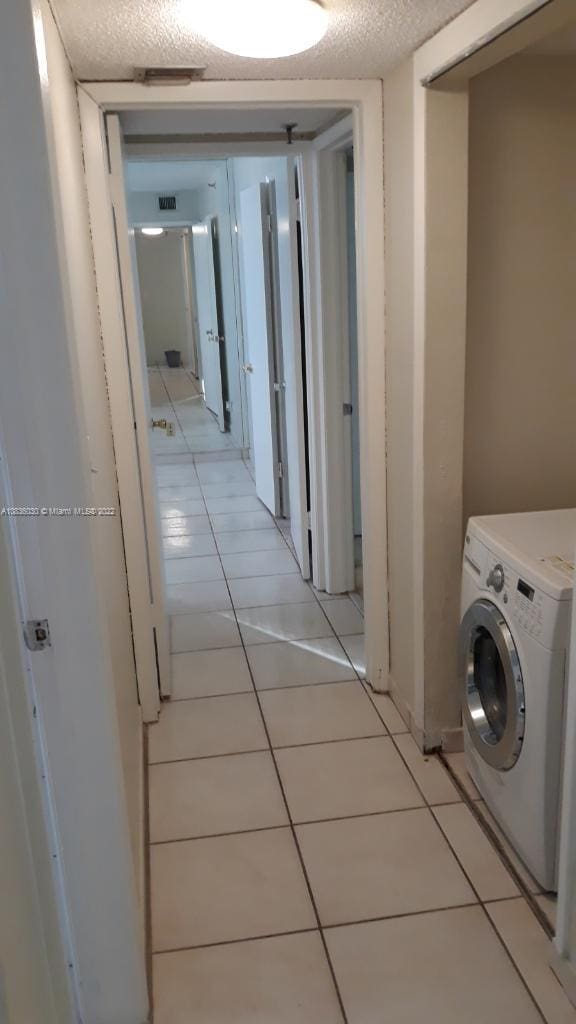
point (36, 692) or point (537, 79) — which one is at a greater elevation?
point (537, 79)

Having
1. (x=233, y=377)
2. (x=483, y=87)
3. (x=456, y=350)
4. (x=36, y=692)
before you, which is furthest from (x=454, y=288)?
(x=233, y=377)

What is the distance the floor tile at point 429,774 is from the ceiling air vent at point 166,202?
699 cm

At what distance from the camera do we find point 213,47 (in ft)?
7.04

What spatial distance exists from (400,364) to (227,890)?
166 cm

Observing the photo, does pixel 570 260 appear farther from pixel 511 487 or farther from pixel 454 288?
pixel 511 487

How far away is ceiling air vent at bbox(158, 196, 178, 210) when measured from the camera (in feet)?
27.4

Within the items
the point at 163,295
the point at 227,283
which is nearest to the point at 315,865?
the point at 227,283

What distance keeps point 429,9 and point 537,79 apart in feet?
1.83

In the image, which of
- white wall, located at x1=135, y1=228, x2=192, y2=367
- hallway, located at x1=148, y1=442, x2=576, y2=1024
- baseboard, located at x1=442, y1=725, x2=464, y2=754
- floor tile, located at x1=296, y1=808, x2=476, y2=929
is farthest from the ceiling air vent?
floor tile, located at x1=296, y1=808, x2=476, y2=929

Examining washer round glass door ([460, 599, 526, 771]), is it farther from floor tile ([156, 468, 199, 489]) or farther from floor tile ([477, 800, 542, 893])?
floor tile ([156, 468, 199, 489])

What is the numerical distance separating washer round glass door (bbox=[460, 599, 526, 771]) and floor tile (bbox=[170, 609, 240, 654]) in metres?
1.40

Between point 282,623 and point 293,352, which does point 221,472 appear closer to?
point 293,352

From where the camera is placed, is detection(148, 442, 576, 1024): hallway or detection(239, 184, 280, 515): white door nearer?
detection(148, 442, 576, 1024): hallway

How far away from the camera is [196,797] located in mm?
2588
